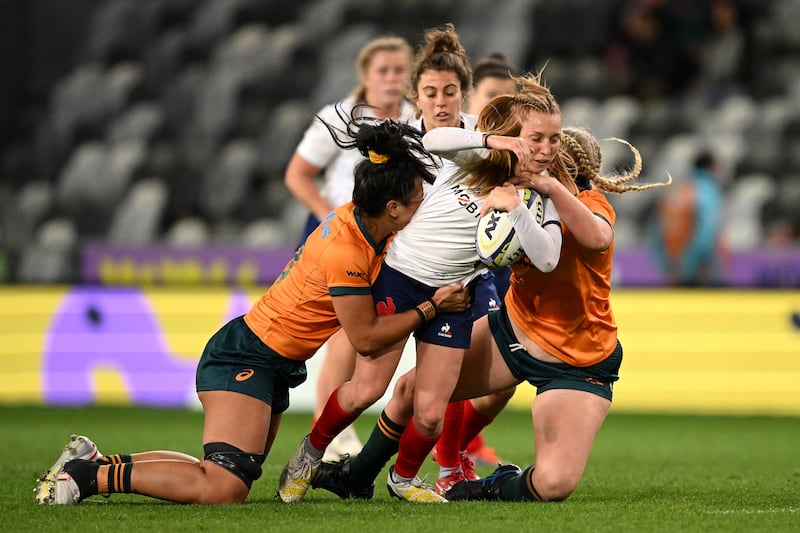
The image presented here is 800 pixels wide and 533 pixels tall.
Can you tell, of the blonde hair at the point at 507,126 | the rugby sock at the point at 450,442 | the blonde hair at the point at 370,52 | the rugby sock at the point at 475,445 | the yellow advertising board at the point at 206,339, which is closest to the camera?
the blonde hair at the point at 507,126

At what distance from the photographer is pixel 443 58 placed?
560cm

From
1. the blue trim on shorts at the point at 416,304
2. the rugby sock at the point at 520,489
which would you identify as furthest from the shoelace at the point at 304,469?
the rugby sock at the point at 520,489

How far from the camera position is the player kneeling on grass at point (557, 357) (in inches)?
189

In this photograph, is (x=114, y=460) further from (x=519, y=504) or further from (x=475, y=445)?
(x=475, y=445)

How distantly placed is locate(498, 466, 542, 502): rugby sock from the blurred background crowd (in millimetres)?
6278

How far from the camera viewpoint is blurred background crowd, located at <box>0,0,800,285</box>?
40.5 ft

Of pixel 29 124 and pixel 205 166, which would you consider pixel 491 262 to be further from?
pixel 29 124

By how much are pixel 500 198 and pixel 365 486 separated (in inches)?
54.1

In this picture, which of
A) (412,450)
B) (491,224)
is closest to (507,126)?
(491,224)

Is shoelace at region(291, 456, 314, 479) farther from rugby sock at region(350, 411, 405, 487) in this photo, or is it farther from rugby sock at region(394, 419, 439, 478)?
rugby sock at region(394, 419, 439, 478)

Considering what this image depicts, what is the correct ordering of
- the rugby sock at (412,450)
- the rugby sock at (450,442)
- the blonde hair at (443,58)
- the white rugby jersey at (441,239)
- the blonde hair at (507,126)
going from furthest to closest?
the blonde hair at (443,58) → the rugby sock at (450,442) → the rugby sock at (412,450) → the white rugby jersey at (441,239) → the blonde hair at (507,126)

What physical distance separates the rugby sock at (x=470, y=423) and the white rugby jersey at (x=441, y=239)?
2.65 feet

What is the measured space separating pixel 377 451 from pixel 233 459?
2.17 feet

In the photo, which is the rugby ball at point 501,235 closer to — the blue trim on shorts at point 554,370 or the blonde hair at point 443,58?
the blue trim on shorts at point 554,370
